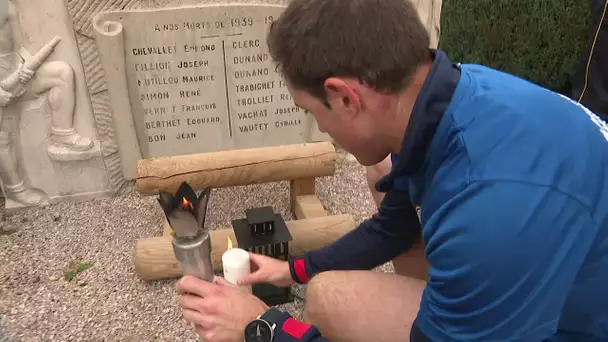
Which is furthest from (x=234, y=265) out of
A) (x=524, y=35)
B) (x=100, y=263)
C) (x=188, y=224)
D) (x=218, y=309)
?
(x=524, y=35)

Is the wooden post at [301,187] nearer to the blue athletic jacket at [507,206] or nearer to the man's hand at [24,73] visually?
the man's hand at [24,73]

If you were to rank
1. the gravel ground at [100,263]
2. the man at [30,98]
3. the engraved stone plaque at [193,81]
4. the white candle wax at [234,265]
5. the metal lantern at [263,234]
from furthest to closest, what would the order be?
1. the engraved stone plaque at [193,81]
2. the man at [30,98]
3. the gravel ground at [100,263]
4. the metal lantern at [263,234]
5. the white candle wax at [234,265]

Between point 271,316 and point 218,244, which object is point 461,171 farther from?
point 218,244

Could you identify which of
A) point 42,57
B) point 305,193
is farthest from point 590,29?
point 42,57

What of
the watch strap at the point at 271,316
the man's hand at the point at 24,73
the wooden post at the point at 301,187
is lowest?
the wooden post at the point at 301,187

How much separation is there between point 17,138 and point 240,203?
1.02 meters

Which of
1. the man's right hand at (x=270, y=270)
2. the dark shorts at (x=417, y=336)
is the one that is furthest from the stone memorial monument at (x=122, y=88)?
the dark shorts at (x=417, y=336)

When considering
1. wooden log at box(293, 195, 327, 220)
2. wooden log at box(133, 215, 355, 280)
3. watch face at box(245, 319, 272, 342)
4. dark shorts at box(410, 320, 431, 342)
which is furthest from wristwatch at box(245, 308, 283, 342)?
wooden log at box(293, 195, 327, 220)

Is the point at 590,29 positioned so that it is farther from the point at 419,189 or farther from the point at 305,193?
the point at 419,189

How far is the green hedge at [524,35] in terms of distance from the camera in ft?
7.05

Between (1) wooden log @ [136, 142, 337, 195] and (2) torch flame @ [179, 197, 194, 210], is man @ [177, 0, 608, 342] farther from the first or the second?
(1) wooden log @ [136, 142, 337, 195]

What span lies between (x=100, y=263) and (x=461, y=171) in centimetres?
170

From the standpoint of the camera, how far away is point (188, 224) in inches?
35.0

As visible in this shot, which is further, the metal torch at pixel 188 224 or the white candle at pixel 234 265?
the white candle at pixel 234 265
